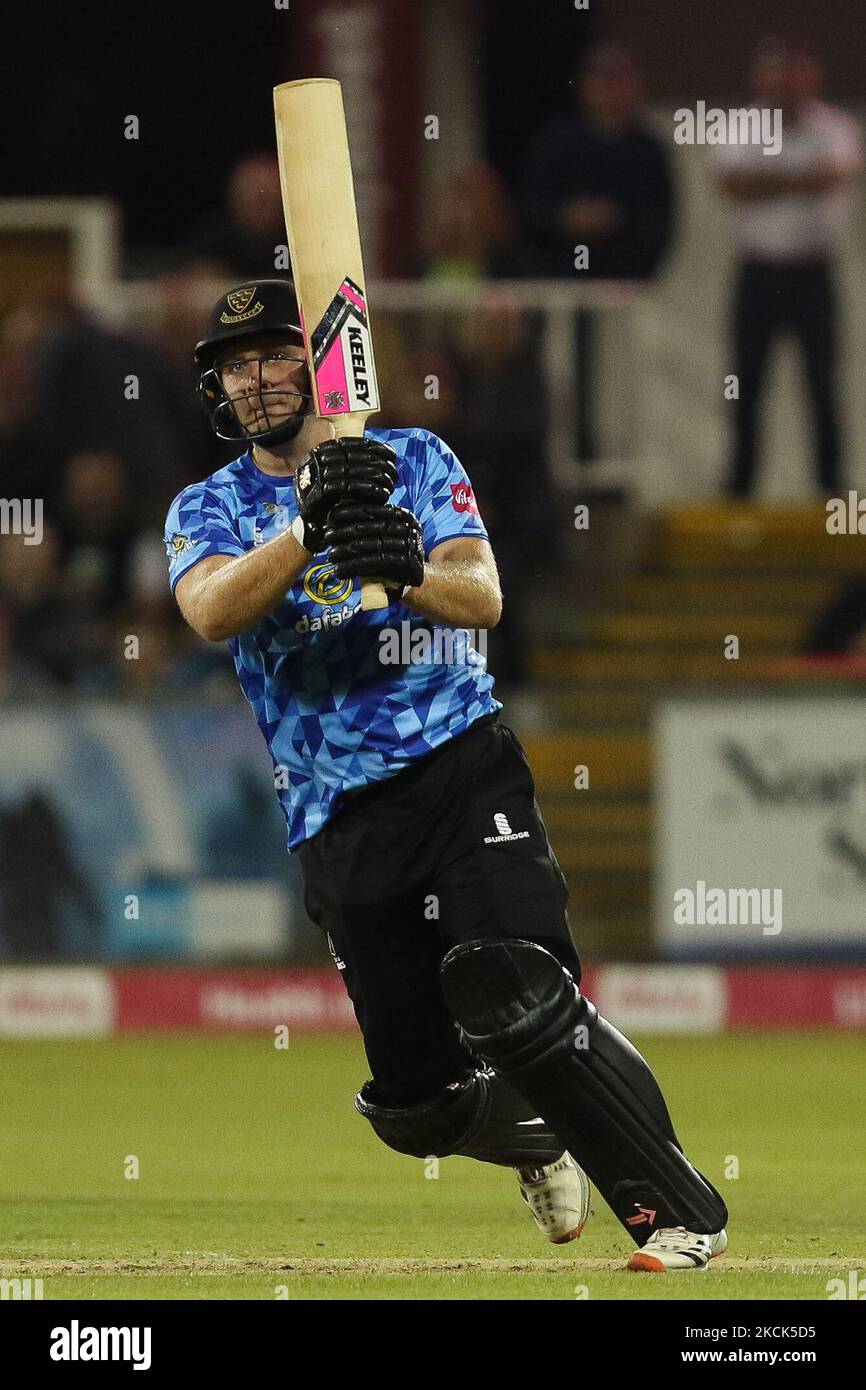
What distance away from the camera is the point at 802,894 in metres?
11.9

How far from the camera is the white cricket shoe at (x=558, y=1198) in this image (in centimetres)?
632

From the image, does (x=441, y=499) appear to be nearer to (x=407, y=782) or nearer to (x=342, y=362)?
(x=342, y=362)

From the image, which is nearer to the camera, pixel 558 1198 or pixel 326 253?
pixel 326 253

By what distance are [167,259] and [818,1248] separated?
8.97m

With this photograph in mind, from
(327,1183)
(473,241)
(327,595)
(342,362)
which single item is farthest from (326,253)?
(473,241)

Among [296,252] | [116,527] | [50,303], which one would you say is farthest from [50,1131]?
[50,303]

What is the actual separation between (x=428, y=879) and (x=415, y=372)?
740 cm

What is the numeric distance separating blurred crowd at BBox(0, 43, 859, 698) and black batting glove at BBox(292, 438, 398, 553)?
22.9 ft

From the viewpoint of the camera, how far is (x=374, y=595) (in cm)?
543

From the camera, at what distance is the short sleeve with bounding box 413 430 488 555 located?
5836mm

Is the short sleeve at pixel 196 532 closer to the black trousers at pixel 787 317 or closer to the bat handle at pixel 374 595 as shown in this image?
the bat handle at pixel 374 595

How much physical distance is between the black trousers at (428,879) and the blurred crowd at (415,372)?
648 centimetres

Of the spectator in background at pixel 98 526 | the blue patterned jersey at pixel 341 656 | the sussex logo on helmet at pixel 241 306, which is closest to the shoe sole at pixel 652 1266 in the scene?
the blue patterned jersey at pixel 341 656
